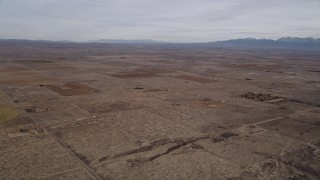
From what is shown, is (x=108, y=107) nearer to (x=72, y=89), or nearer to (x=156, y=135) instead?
(x=156, y=135)

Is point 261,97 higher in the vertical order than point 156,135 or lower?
lower

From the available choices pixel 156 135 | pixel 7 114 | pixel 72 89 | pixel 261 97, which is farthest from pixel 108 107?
pixel 261 97

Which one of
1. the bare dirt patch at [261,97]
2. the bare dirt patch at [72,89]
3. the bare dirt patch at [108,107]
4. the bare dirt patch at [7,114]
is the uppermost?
the bare dirt patch at [7,114]

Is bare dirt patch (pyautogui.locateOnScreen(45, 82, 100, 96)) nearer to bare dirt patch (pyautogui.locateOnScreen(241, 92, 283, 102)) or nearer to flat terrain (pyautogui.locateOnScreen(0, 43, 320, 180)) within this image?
flat terrain (pyautogui.locateOnScreen(0, 43, 320, 180))

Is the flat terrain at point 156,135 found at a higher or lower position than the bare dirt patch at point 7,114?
lower

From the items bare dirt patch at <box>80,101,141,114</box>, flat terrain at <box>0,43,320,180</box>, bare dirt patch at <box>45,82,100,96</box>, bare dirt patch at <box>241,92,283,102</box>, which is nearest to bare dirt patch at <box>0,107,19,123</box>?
flat terrain at <box>0,43,320,180</box>

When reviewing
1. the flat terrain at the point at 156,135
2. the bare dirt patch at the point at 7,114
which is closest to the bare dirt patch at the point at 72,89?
the flat terrain at the point at 156,135

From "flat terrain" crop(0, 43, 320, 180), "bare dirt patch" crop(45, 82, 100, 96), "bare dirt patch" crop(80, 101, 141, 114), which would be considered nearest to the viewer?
"flat terrain" crop(0, 43, 320, 180)

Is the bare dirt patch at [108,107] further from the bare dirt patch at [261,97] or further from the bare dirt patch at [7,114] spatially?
the bare dirt patch at [261,97]

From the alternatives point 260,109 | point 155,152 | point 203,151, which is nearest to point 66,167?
point 155,152
